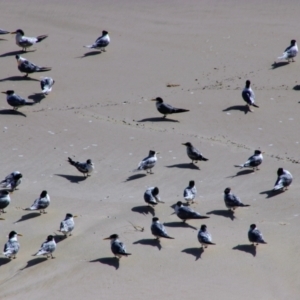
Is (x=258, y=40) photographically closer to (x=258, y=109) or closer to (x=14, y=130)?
(x=258, y=109)

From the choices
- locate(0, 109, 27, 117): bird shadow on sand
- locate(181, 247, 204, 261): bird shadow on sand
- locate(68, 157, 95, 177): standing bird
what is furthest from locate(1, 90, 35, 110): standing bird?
locate(181, 247, 204, 261): bird shadow on sand

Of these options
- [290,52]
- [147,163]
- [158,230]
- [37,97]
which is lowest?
[37,97]

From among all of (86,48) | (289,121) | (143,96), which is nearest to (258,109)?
(289,121)

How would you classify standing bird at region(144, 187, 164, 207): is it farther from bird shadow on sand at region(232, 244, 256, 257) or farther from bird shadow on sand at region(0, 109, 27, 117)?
bird shadow on sand at region(0, 109, 27, 117)

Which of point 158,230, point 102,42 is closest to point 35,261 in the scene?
point 158,230

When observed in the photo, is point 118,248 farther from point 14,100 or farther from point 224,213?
point 14,100
